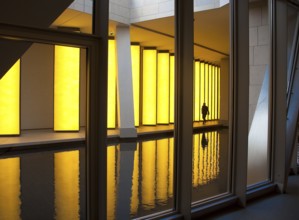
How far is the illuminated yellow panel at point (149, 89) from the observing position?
65.8ft

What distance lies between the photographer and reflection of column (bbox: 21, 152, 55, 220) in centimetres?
502

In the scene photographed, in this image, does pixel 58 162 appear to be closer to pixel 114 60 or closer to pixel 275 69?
pixel 275 69

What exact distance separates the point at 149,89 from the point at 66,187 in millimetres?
13866

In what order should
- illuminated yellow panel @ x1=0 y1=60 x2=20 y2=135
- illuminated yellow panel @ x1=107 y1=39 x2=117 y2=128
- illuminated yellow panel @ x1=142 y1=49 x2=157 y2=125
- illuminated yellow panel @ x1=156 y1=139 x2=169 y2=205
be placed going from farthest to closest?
1. illuminated yellow panel @ x1=142 y1=49 x2=157 y2=125
2. illuminated yellow panel @ x1=107 y1=39 x2=117 y2=128
3. illuminated yellow panel @ x1=0 y1=60 x2=20 y2=135
4. illuminated yellow panel @ x1=156 y1=139 x2=169 y2=205

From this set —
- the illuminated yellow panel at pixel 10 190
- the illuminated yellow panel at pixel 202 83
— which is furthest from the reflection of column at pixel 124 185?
the illuminated yellow panel at pixel 202 83

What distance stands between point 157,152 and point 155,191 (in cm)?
535

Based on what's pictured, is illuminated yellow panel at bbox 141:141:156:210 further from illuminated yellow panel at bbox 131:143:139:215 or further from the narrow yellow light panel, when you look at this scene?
the narrow yellow light panel

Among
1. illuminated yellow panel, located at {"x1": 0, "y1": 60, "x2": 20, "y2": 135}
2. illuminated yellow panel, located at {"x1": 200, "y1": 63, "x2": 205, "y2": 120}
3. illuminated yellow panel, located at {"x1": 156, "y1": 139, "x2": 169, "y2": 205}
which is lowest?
illuminated yellow panel, located at {"x1": 156, "y1": 139, "x2": 169, "y2": 205}

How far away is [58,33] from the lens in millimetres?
3135

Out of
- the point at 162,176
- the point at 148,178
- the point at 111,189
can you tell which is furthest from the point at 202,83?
the point at 111,189

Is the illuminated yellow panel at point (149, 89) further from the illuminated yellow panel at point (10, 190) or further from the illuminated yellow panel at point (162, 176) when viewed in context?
the illuminated yellow panel at point (10, 190)

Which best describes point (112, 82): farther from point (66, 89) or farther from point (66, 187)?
point (66, 187)

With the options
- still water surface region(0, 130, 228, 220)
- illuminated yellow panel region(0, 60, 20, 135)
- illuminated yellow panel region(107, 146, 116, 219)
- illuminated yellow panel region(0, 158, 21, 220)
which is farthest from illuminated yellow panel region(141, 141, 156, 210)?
illuminated yellow panel region(0, 60, 20, 135)

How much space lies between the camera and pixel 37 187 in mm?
6598
